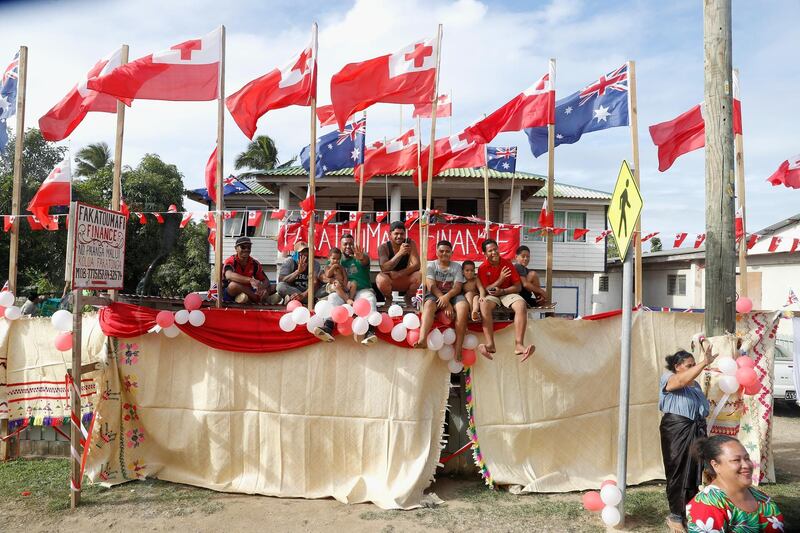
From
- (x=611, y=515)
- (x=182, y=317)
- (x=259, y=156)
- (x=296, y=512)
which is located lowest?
(x=296, y=512)

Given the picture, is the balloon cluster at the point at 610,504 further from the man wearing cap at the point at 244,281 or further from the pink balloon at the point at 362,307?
the man wearing cap at the point at 244,281

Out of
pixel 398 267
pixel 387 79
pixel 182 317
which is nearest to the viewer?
pixel 182 317

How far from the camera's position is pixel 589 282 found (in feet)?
70.5

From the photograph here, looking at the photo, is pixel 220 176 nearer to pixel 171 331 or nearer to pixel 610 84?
pixel 171 331

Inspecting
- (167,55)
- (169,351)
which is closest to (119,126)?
(167,55)

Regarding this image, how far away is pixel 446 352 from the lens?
20.0ft

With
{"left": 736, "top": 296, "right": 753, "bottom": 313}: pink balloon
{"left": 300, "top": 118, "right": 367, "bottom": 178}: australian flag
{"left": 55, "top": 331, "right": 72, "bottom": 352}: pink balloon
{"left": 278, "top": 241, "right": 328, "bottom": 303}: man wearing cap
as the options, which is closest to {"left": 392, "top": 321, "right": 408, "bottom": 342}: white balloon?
{"left": 278, "top": 241, "right": 328, "bottom": 303}: man wearing cap

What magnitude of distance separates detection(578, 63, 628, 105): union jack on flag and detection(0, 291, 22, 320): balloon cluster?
7826 millimetres

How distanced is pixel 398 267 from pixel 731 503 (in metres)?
4.93

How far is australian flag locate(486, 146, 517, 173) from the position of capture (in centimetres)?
1205

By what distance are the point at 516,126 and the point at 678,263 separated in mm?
16499

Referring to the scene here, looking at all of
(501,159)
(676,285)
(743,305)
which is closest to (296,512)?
(743,305)

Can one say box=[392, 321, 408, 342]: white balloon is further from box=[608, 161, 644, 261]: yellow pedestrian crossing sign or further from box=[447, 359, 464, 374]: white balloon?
box=[608, 161, 644, 261]: yellow pedestrian crossing sign

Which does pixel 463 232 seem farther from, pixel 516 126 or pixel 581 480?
pixel 581 480
